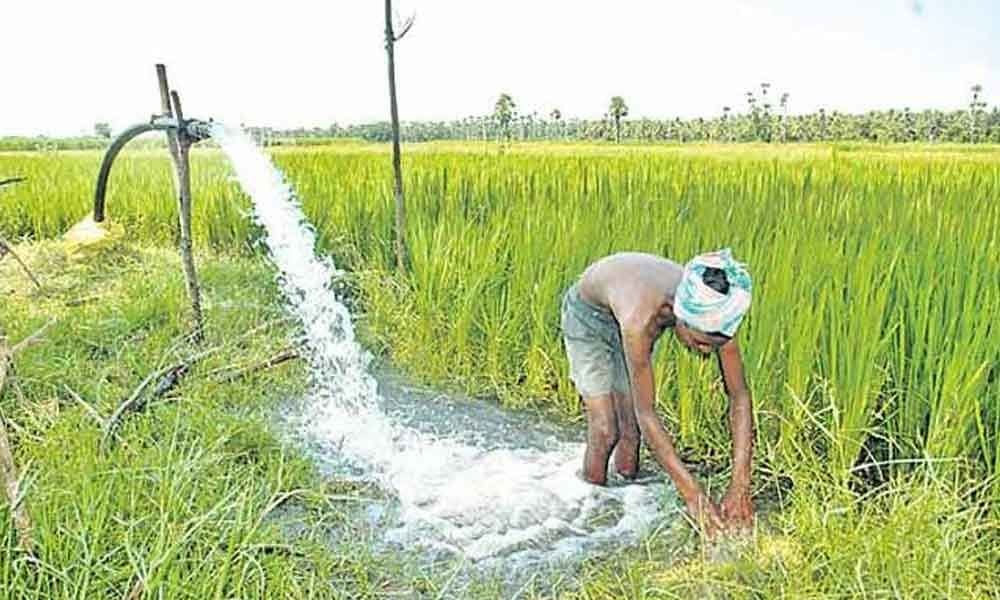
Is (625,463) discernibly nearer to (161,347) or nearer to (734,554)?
(734,554)

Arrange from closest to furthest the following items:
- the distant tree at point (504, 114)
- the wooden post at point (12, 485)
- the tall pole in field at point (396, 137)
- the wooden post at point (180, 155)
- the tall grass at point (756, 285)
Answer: the wooden post at point (12, 485) → the tall grass at point (756, 285) → the wooden post at point (180, 155) → the tall pole in field at point (396, 137) → the distant tree at point (504, 114)

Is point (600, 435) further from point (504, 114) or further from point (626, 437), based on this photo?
point (504, 114)

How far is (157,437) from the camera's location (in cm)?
296

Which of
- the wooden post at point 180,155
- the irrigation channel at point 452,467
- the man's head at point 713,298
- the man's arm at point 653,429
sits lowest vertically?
the irrigation channel at point 452,467

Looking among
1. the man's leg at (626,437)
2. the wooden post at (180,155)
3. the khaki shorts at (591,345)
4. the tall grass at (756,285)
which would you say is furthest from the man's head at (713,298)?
the wooden post at (180,155)

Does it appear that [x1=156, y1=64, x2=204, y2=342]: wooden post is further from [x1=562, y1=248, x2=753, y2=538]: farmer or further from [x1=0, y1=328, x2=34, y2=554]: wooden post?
[x1=0, y1=328, x2=34, y2=554]: wooden post

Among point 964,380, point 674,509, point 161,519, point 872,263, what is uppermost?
point 872,263

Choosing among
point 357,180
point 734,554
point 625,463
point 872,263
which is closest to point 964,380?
point 872,263

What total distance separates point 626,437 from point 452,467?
0.58 m

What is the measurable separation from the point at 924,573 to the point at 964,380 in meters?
0.58

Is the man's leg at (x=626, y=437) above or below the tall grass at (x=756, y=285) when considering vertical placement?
below

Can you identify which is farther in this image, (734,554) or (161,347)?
(161,347)

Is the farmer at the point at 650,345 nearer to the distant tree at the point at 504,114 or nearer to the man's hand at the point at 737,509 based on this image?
the man's hand at the point at 737,509

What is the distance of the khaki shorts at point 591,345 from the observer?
2842 mm
